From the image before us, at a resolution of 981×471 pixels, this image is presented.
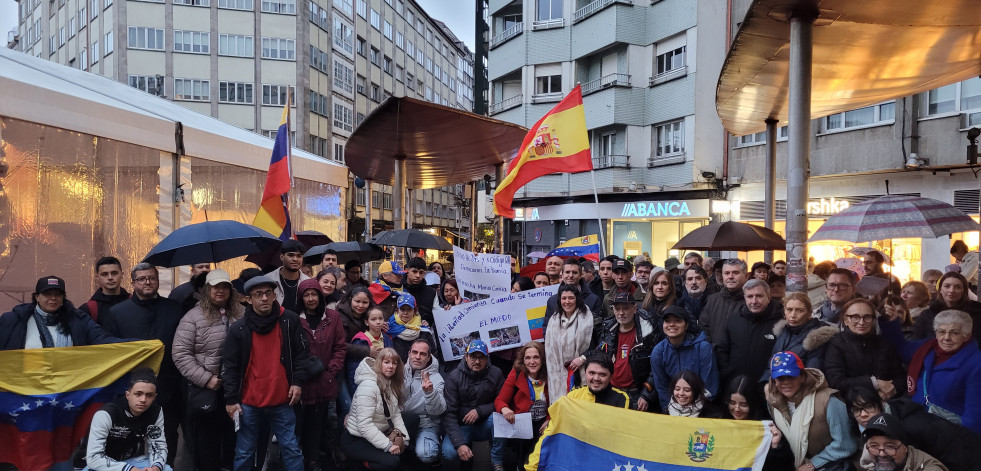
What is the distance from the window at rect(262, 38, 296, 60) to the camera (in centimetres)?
4172

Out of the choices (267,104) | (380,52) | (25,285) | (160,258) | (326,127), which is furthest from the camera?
(380,52)

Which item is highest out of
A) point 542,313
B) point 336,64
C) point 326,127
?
point 336,64

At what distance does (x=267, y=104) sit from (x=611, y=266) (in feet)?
129

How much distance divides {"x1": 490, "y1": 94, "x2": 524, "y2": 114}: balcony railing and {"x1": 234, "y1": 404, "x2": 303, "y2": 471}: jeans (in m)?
23.0

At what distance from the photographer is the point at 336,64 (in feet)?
153

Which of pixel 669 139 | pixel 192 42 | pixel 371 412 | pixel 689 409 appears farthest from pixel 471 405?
pixel 192 42

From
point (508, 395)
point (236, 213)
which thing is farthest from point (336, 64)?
point (508, 395)

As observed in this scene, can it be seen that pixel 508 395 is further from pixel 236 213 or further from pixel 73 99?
pixel 236 213

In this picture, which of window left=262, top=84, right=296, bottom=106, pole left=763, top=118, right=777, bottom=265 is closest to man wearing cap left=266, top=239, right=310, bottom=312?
pole left=763, top=118, right=777, bottom=265

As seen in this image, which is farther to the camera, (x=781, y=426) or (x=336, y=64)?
(x=336, y=64)

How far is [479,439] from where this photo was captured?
632cm

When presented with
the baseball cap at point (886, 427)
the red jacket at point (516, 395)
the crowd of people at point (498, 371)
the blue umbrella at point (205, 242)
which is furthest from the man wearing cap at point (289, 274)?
the baseball cap at point (886, 427)

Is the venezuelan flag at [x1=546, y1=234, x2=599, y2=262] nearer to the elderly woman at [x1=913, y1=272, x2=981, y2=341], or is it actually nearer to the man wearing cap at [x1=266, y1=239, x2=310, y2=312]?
the man wearing cap at [x1=266, y1=239, x2=310, y2=312]

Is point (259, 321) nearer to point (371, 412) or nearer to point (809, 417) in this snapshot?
point (371, 412)
